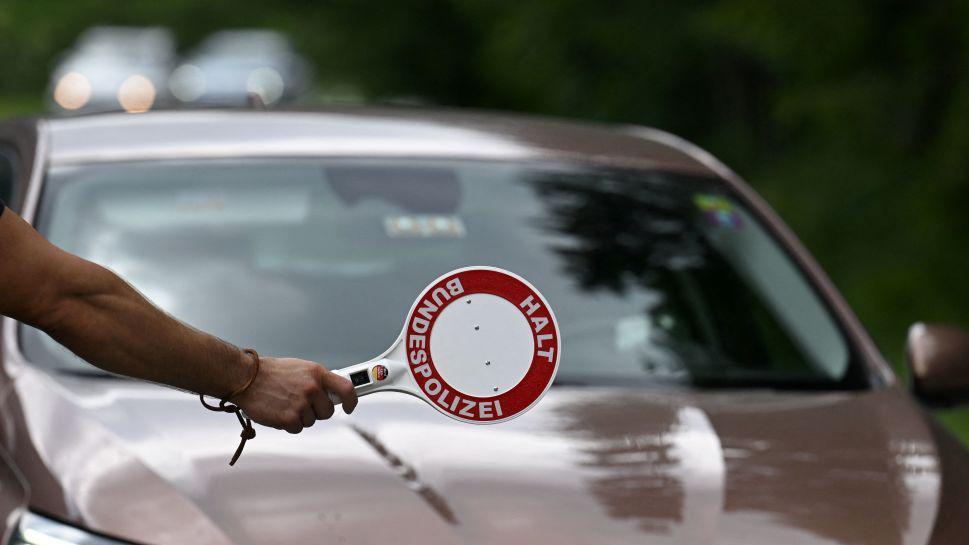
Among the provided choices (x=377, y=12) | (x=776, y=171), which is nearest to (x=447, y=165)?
(x=776, y=171)

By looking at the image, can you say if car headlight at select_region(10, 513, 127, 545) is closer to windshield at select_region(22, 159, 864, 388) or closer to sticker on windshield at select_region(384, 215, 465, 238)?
windshield at select_region(22, 159, 864, 388)

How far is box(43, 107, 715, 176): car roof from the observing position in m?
4.07

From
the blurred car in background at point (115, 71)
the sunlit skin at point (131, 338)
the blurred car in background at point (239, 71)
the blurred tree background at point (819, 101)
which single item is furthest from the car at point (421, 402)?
the blurred car in background at point (239, 71)

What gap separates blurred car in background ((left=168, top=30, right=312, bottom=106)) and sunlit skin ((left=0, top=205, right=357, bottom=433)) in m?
29.2

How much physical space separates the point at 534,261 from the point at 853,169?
251 inches

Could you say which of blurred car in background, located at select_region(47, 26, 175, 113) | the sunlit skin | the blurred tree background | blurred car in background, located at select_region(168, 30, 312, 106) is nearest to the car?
the sunlit skin

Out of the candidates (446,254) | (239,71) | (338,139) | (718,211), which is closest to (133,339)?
(446,254)

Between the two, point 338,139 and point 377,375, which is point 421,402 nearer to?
point 338,139

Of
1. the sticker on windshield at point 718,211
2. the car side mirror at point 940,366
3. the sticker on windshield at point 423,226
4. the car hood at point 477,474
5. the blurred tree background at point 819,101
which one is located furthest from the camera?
the blurred tree background at point 819,101

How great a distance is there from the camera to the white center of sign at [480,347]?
2199mm

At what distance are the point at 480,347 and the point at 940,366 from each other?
182 cm

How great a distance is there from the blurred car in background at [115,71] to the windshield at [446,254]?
2173 cm

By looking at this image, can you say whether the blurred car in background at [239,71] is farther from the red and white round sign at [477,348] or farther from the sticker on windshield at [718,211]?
the red and white round sign at [477,348]

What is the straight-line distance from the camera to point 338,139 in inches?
164
